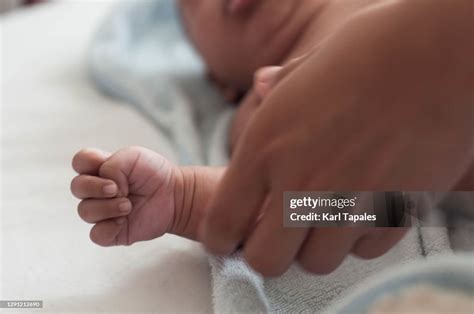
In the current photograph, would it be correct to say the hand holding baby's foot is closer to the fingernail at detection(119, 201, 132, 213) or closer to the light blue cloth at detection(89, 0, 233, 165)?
the fingernail at detection(119, 201, 132, 213)

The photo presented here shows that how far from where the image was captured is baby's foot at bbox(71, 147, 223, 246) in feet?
1.55

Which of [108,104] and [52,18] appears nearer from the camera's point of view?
[108,104]

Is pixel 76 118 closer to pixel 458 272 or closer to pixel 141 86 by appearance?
pixel 141 86

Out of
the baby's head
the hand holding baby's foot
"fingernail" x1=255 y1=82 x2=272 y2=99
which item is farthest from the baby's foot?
the baby's head

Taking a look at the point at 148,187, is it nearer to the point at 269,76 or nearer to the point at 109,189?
the point at 109,189

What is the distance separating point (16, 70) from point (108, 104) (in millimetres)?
193

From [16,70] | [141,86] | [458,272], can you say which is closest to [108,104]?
[141,86]

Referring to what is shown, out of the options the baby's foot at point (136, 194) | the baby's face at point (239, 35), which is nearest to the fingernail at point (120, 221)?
the baby's foot at point (136, 194)

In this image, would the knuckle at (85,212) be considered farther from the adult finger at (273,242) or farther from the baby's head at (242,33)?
the baby's head at (242,33)

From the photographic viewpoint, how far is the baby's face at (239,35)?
0.69 metres

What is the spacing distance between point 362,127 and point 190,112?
0.47 meters

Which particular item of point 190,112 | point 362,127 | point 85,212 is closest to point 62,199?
point 85,212

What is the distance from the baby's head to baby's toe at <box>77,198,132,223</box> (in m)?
0.32

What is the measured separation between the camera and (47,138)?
2.39 feet
